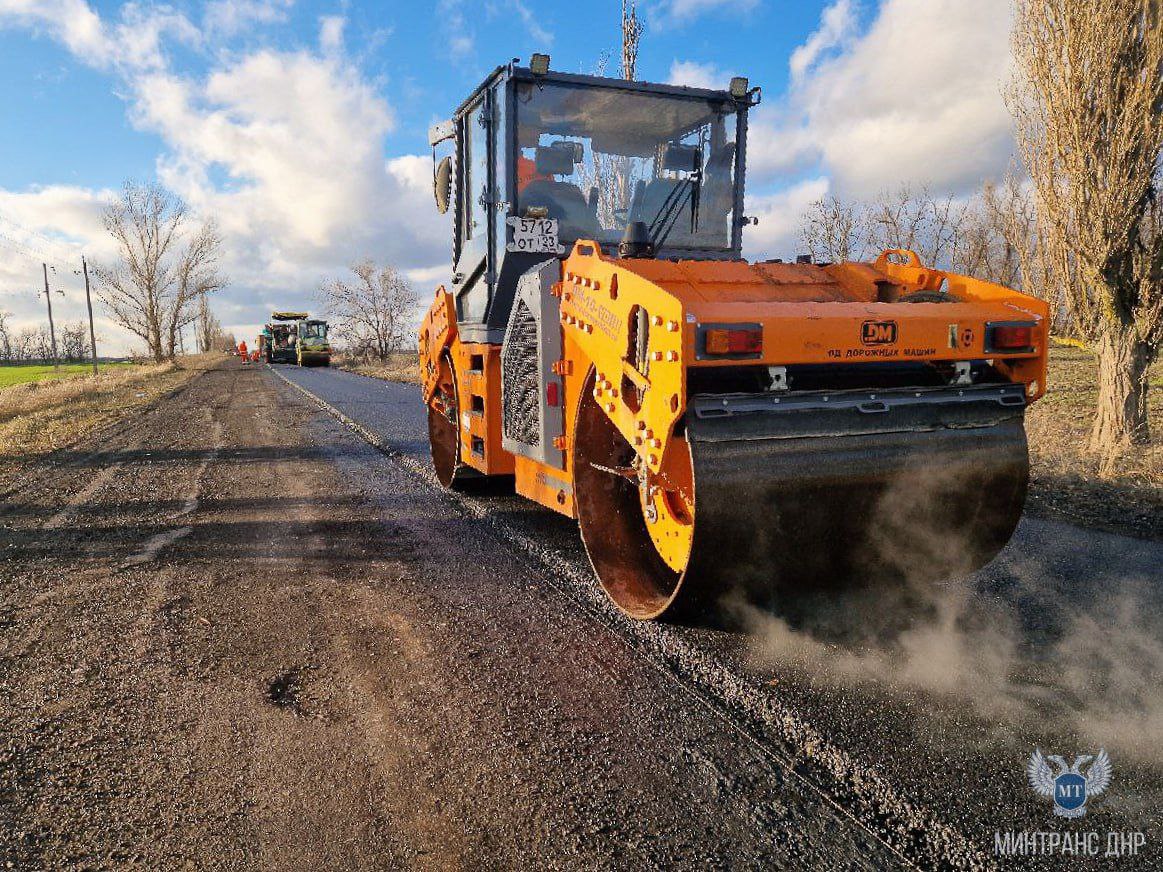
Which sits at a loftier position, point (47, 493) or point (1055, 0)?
point (1055, 0)

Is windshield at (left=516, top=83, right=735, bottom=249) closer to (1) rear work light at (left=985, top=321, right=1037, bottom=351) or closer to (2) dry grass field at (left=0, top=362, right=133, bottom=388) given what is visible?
(1) rear work light at (left=985, top=321, right=1037, bottom=351)

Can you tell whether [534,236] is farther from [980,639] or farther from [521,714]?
[980,639]

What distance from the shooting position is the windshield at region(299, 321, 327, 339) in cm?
4316

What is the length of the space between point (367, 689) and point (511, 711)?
596 millimetres

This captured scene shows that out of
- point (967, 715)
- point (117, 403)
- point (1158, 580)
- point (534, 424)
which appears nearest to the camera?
point (967, 715)

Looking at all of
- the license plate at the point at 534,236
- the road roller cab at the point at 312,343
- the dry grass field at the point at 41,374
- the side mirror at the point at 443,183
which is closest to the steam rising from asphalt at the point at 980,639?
the license plate at the point at 534,236

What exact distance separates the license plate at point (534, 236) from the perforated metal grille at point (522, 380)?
60 centimetres

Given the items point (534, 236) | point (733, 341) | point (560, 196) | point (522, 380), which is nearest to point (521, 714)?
point (733, 341)

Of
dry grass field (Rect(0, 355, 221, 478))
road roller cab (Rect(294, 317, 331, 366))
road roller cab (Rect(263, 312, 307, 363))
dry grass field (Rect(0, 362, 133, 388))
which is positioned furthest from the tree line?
road roller cab (Rect(263, 312, 307, 363))

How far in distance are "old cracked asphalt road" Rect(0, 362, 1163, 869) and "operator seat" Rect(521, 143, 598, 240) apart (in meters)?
1.98

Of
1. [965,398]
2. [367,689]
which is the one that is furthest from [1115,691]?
[367,689]

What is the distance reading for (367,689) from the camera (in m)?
2.99

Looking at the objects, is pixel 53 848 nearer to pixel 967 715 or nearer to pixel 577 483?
pixel 577 483

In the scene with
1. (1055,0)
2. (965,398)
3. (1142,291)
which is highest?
(1055,0)
